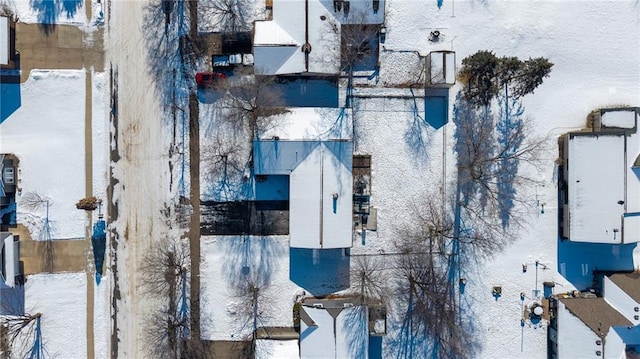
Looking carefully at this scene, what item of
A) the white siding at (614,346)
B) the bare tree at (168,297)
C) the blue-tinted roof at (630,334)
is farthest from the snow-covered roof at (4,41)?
the blue-tinted roof at (630,334)

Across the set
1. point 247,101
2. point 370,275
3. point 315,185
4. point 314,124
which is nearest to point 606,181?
point 370,275

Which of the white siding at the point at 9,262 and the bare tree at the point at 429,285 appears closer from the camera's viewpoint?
the white siding at the point at 9,262

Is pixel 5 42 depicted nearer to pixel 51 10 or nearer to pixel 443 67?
pixel 51 10

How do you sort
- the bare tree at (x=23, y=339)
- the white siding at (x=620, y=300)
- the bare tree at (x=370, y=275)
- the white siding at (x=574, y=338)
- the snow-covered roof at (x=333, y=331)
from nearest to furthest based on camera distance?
the snow-covered roof at (x=333, y=331)
the white siding at (x=574, y=338)
the white siding at (x=620, y=300)
the bare tree at (x=23, y=339)
the bare tree at (x=370, y=275)

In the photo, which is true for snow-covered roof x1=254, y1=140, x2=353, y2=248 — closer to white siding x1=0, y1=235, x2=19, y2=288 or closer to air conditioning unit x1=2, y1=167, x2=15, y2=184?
air conditioning unit x1=2, y1=167, x2=15, y2=184

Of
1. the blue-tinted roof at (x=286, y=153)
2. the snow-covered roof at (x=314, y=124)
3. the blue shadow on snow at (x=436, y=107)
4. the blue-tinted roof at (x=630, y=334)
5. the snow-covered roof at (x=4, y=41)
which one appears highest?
the snow-covered roof at (x=4, y=41)

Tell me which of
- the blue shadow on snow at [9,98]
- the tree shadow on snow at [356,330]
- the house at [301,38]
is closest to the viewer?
the house at [301,38]

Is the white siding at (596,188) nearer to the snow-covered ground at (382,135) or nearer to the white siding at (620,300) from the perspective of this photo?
the snow-covered ground at (382,135)
